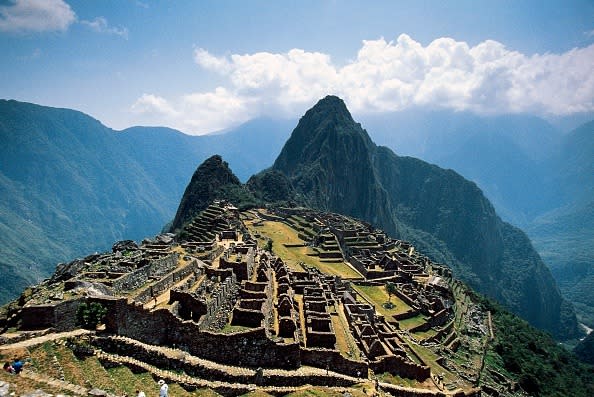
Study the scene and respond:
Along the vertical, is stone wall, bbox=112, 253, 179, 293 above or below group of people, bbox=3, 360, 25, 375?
above

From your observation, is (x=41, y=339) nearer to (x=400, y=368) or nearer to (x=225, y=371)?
(x=225, y=371)

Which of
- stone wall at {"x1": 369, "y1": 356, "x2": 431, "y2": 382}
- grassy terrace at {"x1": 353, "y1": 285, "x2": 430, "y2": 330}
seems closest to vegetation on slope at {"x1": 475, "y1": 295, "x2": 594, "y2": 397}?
grassy terrace at {"x1": 353, "y1": 285, "x2": 430, "y2": 330}

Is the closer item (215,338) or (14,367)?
(14,367)

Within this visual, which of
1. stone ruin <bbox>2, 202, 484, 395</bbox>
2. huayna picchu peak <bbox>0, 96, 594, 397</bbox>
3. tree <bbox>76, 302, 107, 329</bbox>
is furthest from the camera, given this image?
stone ruin <bbox>2, 202, 484, 395</bbox>

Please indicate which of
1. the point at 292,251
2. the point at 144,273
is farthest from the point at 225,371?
the point at 292,251

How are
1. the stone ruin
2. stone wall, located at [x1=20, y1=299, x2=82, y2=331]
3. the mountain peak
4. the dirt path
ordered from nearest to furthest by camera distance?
1. the dirt path
2. stone wall, located at [x1=20, y1=299, x2=82, y2=331]
3. the stone ruin
4. the mountain peak

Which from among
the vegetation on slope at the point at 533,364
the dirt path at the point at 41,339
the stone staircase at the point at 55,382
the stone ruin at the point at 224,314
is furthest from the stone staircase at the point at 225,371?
the vegetation on slope at the point at 533,364

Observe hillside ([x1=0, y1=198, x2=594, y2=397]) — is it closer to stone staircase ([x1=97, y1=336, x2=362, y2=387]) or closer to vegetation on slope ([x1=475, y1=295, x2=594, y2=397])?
stone staircase ([x1=97, y1=336, x2=362, y2=387])
